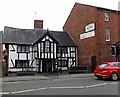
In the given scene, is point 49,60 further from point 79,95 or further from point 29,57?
point 79,95

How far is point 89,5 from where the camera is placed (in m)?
36.2

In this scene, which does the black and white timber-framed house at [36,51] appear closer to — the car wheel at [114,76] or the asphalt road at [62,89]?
the car wheel at [114,76]

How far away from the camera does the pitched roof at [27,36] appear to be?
3574 cm

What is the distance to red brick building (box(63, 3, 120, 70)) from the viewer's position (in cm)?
3450

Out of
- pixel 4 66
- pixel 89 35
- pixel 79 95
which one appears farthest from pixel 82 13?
pixel 79 95

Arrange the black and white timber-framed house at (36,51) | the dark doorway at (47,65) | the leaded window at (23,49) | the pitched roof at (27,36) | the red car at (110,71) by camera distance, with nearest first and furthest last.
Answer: the red car at (110,71) < the black and white timber-framed house at (36,51) < the leaded window at (23,49) < the pitched roof at (27,36) < the dark doorway at (47,65)

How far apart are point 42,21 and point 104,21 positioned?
12.3m

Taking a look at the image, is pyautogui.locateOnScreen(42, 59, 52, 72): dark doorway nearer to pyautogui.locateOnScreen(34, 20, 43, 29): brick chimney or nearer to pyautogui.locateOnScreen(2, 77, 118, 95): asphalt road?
pyautogui.locateOnScreen(34, 20, 43, 29): brick chimney

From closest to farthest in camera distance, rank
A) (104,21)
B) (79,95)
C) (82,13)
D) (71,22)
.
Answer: (79,95) → (104,21) → (82,13) → (71,22)

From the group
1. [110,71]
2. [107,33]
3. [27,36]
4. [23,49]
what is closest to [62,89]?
[110,71]

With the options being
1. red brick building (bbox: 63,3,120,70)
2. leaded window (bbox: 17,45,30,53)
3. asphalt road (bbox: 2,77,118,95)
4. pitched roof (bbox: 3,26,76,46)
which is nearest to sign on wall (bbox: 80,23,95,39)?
red brick building (bbox: 63,3,120,70)

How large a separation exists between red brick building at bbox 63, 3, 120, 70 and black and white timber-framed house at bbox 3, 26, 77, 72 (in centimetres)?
241

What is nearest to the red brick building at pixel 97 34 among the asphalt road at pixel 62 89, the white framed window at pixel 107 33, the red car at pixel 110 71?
the white framed window at pixel 107 33

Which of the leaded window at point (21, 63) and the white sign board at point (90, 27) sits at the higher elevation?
the white sign board at point (90, 27)
